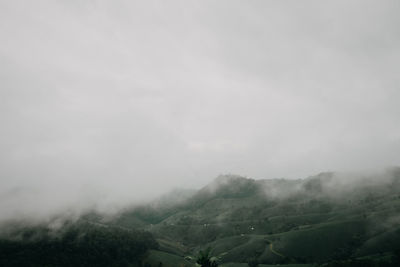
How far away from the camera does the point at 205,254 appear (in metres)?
74.9
